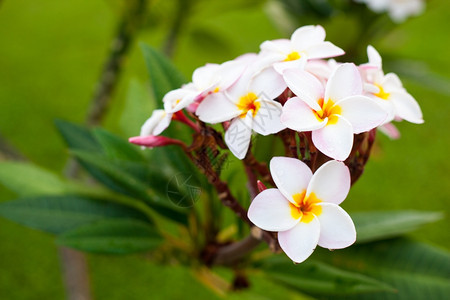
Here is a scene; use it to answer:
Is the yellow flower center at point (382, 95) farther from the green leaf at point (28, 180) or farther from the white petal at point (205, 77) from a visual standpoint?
the green leaf at point (28, 180)

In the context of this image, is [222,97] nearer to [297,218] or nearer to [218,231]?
[297,218]

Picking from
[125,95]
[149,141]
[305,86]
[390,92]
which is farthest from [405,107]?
[125,95]

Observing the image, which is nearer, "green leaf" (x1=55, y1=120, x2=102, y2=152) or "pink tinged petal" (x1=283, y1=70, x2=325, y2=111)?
"pink tinged petal" (x1=283, y1=70, x2=325, y2=111)

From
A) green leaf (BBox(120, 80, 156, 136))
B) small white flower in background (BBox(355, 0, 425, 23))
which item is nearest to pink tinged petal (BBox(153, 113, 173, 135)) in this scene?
green leaf (BBox(120, 80, 156, 136))

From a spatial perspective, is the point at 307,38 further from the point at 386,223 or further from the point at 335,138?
the point at 386,223

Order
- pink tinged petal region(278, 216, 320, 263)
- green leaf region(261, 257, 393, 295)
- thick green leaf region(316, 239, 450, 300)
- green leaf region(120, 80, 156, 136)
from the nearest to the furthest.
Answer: pink tinged petal region(278, 216, 320, 263)
green leaf region(261, 257, 393, 295)
thick green leaf region(316, 239, 450, 300)
green leaf region(120, 80, 156, 136)

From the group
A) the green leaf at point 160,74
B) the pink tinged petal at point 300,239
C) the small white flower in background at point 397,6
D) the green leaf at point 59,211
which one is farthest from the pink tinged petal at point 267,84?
the small white flower in background at point 397,6

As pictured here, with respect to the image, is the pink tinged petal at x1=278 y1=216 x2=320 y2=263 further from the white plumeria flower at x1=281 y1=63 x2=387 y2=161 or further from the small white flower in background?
the small white flower in background

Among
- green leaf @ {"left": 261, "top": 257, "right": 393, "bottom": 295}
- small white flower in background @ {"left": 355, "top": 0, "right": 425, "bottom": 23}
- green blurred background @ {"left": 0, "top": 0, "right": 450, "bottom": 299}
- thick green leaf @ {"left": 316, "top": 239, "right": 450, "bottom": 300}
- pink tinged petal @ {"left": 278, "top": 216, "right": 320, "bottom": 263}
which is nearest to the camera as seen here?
pink tinged petal @ {"left": 278, "top": 216, "right": 320, "bottom": 263}
